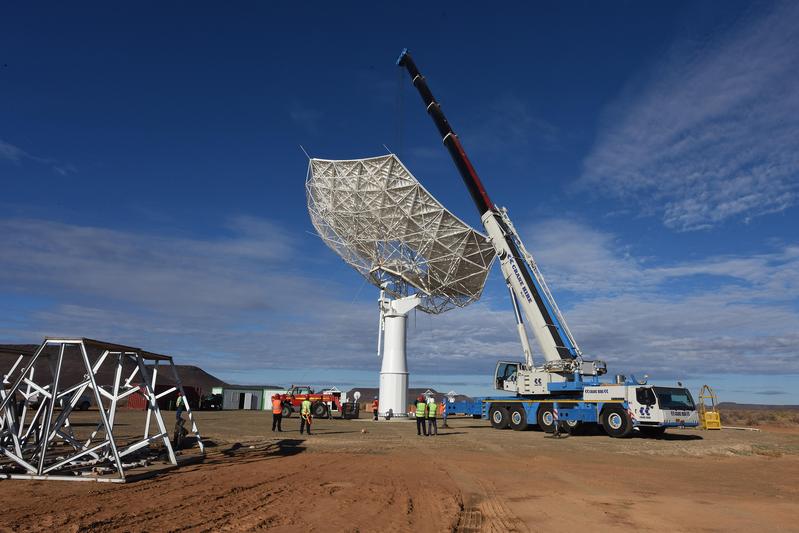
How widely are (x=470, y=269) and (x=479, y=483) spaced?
20457 mm

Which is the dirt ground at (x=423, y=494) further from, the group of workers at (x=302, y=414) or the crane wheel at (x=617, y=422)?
the crane wheel at (x=617, y=422)

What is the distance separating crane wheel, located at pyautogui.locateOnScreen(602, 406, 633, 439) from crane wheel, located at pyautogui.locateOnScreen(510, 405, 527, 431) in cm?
426

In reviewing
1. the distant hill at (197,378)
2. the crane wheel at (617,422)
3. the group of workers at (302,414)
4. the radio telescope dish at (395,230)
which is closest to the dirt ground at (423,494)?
the group of workers at (302,414)

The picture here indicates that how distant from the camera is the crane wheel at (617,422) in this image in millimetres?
22203

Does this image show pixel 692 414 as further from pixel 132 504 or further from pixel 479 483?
pixel 132 504

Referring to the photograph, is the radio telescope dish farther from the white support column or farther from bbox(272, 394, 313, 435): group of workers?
bbox(272, 394, 313, 435): group of workers

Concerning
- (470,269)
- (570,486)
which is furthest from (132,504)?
(470,269)

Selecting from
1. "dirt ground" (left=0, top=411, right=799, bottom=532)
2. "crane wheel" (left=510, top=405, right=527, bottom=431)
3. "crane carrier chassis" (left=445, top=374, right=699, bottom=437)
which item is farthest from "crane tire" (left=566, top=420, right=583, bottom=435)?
"dirt ground" (left=0, top=411, right=799, bottom=532)

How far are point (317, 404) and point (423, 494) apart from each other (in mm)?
29509

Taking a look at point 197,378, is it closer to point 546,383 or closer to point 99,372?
point 99,372

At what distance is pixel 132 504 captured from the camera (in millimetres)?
8086

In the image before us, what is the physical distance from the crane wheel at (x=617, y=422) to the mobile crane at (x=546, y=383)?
1 centimetres

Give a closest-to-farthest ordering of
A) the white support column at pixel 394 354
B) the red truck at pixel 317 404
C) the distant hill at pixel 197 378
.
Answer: the white support column at pixel 394 354
the red truck at pixel 317 404
the distant hill at pixel 197 378

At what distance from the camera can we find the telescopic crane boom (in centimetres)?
2500
